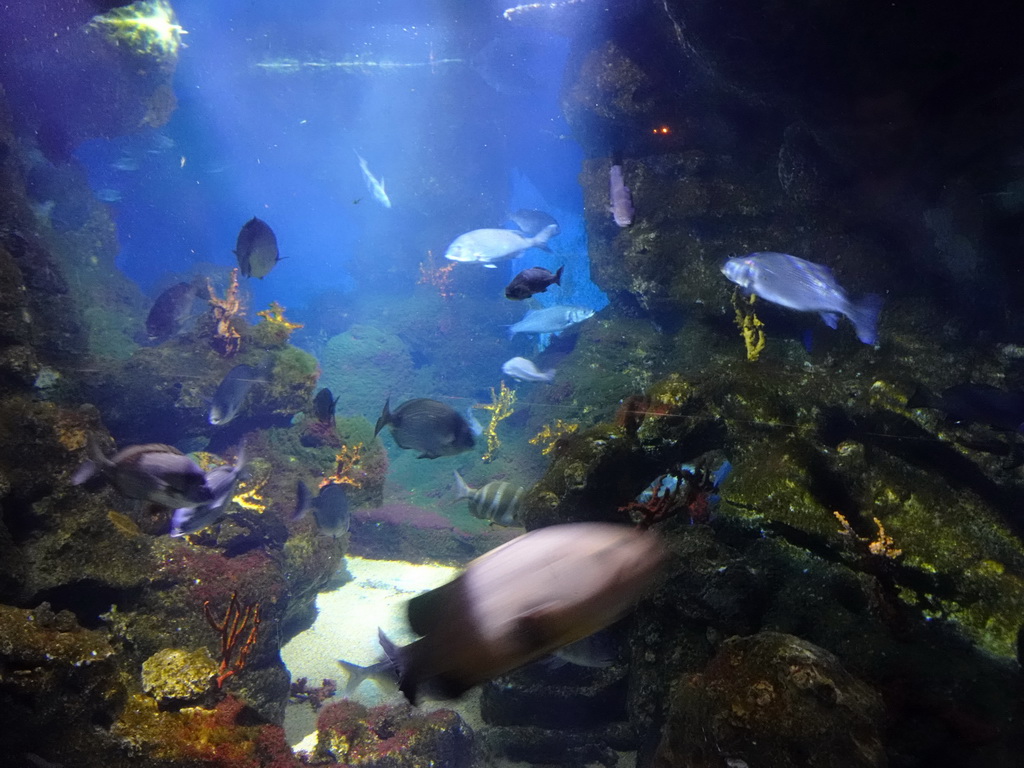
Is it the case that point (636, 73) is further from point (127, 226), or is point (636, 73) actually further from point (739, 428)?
point (127, 226)

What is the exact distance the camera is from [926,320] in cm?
588

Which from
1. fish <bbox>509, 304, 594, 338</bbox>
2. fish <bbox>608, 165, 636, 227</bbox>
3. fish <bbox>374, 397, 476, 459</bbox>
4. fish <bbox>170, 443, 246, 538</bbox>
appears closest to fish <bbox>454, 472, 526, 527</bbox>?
fish <bbox>374, 397, 476, 459</bbox>

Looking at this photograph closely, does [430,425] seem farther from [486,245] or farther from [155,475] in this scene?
[486,245]

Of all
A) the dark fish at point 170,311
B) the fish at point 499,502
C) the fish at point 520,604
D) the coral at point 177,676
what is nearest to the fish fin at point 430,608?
the fish at point 520,604

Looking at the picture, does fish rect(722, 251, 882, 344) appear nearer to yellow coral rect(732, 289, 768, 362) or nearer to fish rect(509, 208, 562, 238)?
yellow coral rect(732, 289, 768, 362)

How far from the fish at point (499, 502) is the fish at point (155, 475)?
2.34 m

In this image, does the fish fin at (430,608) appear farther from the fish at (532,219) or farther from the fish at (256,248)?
the fish at (532,219)

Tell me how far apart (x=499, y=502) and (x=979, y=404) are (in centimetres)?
418

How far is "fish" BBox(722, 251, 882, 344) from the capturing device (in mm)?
4090

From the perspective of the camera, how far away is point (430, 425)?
4.75m

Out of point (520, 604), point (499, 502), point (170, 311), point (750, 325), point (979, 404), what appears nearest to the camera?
point (520, 604)

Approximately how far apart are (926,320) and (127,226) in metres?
44.0

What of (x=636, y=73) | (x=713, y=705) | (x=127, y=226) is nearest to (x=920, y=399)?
(x=713, y=705)

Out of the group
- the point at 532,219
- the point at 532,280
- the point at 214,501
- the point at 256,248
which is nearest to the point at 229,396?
the point at 256,248
